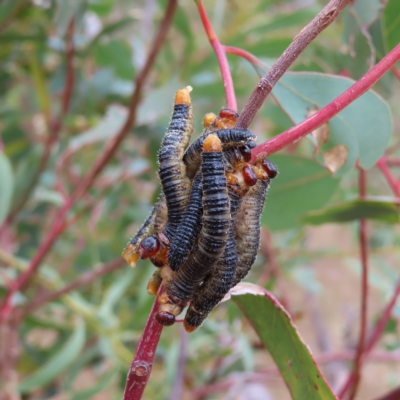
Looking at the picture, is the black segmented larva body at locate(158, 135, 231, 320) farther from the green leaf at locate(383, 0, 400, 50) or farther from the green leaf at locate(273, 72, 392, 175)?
the green leaf at locate(383, 0, 400, 50)

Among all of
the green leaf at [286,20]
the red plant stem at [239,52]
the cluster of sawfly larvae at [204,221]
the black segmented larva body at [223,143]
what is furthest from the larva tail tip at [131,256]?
the green leaf at [286,20]

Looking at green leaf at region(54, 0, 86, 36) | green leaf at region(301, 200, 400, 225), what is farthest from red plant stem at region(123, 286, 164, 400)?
green leaf at region(54, 0, 86, 36)

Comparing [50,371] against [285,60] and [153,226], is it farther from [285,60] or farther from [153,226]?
[285,60]

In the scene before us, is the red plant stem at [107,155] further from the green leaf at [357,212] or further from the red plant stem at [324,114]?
the red plant stem at [324,114]

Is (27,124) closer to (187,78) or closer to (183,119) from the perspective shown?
(187,78)

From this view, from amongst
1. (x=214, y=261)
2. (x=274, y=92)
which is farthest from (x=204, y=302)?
(x=274, y=92)

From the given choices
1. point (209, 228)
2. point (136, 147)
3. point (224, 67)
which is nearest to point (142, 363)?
point (209, 228)
